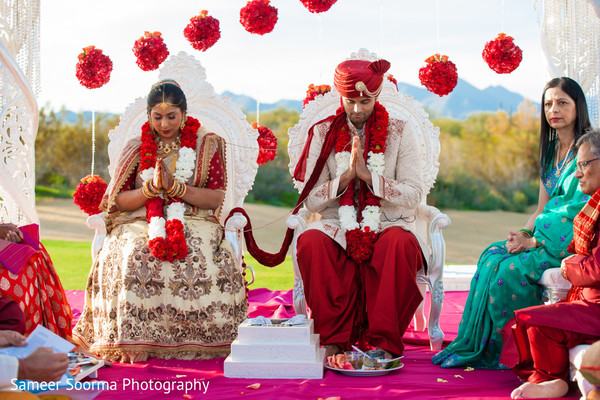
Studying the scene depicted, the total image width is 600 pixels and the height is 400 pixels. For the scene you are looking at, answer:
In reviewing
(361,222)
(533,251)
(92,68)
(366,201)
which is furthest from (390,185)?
(92,68)

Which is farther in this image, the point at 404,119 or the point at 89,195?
the point at 404,119

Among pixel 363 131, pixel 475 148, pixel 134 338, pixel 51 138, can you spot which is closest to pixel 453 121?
pixel 475 148

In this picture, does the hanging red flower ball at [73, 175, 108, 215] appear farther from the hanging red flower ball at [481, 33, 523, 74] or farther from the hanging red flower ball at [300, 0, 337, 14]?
the hanging red flower ball at [481, 33, 523, 74]

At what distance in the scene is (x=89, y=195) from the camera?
5168 mm

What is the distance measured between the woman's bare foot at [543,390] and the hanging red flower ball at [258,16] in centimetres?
389

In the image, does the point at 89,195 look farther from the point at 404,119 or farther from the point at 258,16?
the point at 404,119

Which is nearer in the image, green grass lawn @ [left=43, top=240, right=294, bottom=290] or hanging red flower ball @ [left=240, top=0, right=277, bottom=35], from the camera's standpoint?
hanging red flower ball @ [left=240, top=0, right=277, bottom=35]

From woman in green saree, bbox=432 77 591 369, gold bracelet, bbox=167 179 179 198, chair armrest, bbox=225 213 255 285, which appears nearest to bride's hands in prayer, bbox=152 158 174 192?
gold bracelet, bbox=167 179 179 198

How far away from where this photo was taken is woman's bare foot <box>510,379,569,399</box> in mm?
3240

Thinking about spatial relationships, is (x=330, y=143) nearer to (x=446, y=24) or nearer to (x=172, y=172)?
(x=172, y=172)

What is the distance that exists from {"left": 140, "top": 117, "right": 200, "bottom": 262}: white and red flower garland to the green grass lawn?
482 cm

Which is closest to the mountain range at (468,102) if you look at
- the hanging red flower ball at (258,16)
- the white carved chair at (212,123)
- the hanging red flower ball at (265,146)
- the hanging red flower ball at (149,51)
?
the hanging red flower ball at (258,16)

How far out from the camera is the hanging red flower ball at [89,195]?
5164 millimetres

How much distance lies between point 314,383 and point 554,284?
142 centimetres
